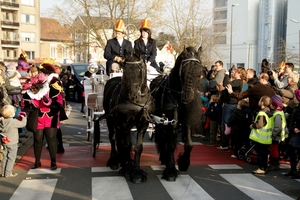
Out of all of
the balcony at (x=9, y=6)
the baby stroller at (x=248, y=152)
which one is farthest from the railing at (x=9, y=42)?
the baby stroller at (x=248, y=152)

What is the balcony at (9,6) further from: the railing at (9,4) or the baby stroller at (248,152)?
the baby stroller at (248,152)

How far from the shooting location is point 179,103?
7.60 meters

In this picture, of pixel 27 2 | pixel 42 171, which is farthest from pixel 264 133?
pixel 27 2

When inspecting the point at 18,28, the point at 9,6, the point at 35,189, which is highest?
the point at 9,6

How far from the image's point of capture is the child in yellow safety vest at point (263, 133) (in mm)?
8562

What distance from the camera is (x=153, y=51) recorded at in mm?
9773

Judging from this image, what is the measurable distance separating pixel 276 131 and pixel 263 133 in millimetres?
282

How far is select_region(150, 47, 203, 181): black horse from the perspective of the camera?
22.9 ft

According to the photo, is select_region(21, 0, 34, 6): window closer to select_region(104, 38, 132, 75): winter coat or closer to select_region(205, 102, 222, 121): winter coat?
select_region(205, 102, 222, 121): winter coat

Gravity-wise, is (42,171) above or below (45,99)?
below

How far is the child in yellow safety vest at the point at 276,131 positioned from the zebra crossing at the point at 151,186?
0.63 meters

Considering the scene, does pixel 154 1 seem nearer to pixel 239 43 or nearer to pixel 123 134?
pixel 123 134

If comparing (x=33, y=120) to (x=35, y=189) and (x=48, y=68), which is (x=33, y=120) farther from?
(x=35, y=189)

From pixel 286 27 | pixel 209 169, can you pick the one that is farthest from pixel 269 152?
pixel 286 27
